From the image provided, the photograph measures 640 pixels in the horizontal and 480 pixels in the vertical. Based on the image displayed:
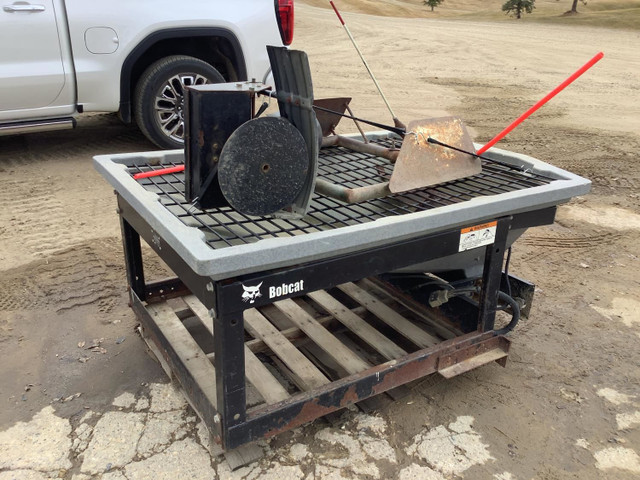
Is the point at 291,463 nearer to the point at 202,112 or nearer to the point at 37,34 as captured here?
the point at 202,112

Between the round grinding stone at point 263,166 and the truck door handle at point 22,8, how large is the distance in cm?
336

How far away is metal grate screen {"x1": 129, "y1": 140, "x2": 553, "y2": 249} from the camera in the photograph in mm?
2062

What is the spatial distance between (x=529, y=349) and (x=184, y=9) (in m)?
3.81

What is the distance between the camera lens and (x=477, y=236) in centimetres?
224

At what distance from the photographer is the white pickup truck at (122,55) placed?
174 inches

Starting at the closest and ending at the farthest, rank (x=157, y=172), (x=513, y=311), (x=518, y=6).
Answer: (x=157, y=172)
(x=513, y=311)
(x=518, y=6)

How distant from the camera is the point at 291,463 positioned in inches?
84.0

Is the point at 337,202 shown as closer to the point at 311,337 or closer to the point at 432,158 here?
the point at 432,158

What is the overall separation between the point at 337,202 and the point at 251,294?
0.74m

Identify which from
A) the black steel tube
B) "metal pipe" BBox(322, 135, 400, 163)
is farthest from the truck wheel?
the black steel tube

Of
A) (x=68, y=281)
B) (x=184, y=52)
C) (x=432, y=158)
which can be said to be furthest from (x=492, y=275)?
(x=184, y=52)

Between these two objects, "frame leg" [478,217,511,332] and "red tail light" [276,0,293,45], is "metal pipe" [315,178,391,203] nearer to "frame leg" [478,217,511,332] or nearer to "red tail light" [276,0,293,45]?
"frame leg" [478,217,511,332]

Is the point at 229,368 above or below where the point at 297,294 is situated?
below

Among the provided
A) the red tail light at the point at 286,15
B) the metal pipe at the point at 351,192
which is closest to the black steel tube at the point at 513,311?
the metal pipe at the point at 351,192
